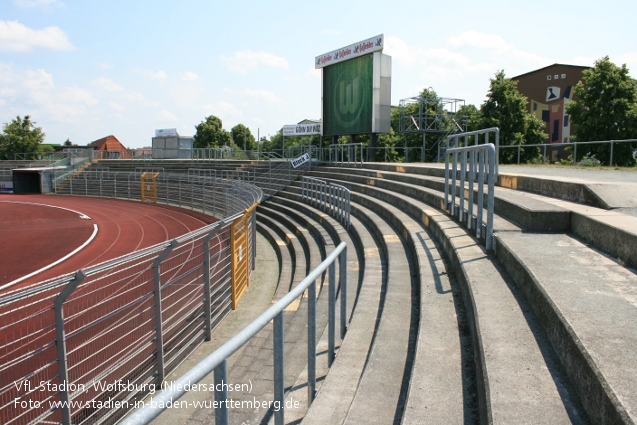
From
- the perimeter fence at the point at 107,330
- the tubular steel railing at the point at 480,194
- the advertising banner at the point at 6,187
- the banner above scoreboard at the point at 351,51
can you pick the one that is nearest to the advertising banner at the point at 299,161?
the banner above scoreboard at the point at 351,51

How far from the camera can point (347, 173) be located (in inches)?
850

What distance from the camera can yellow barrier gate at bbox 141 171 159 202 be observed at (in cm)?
2902

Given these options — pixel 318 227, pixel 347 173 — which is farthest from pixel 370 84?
pixel 318 227

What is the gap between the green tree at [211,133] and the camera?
99125 millimetres

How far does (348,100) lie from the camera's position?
26469 millimetres

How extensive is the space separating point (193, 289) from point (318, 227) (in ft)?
22.8

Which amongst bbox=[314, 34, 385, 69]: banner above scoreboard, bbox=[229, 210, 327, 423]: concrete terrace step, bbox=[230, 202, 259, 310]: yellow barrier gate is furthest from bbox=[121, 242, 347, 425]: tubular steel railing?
bbox=[314, 34, 385, 69]: banner above scoreboard

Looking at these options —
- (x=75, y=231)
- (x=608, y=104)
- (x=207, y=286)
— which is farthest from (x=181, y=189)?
(x=608, y=104)

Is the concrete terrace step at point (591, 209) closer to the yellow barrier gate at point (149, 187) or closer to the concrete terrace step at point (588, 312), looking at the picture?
the concrete terrace step at point (588, 312)

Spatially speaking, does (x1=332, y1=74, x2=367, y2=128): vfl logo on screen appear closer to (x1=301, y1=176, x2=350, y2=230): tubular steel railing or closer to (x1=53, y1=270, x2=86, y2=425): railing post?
(x1=301, y1=176, x2=350, y2=230): tubular steel railing

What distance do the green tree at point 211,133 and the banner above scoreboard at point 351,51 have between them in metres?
73.5

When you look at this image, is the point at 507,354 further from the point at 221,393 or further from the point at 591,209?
the point at 591,209

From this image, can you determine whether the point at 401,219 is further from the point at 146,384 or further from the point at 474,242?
the point at 146,384

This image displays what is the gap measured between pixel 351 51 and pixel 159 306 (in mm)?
22711
